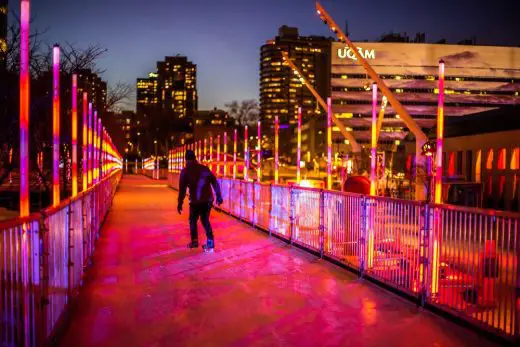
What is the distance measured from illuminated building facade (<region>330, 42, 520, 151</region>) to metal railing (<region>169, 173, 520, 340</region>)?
4457 inches

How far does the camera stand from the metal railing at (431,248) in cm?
603

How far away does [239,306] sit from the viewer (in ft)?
25.2

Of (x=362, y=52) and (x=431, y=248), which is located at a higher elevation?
(x=362, y=52)

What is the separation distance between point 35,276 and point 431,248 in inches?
182

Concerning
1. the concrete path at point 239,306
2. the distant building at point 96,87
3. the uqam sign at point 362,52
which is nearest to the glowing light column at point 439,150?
the concrete path at point 239,306

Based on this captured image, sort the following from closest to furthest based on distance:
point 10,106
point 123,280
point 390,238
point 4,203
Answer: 1. point 390,238
2. point 123,280
3. point 10,106
4. point 4,203

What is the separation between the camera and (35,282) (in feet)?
16.9

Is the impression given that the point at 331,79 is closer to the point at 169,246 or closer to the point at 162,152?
the point at 162,152

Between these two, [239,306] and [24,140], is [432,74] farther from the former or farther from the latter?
[24,140]

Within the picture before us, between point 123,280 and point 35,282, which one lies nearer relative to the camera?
point 35,282

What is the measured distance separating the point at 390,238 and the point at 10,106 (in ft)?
51.9

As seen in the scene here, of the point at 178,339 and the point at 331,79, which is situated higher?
the point at 331,79

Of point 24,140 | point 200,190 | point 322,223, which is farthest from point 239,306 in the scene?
point 200,190

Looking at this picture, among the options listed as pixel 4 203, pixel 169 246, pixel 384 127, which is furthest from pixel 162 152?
pixel 169 246
